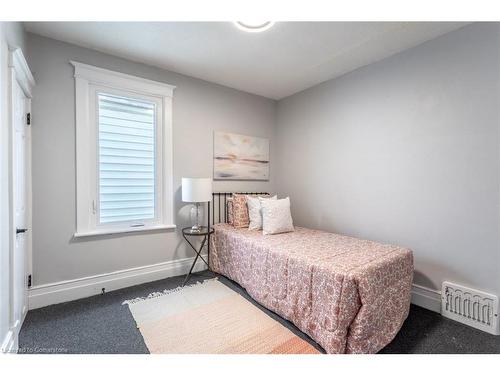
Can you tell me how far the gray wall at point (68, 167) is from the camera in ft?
7.30

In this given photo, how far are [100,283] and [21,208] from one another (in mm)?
1055

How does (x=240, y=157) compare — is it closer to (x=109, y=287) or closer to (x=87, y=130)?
(x=87, y=130)

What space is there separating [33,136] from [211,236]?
207 centimetres

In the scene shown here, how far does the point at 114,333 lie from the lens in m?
1.85

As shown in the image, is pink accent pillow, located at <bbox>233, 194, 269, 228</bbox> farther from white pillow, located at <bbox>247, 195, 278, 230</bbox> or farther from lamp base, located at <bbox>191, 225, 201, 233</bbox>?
lamp base, located at <bbox>191, 225, 201, 233</bbox>

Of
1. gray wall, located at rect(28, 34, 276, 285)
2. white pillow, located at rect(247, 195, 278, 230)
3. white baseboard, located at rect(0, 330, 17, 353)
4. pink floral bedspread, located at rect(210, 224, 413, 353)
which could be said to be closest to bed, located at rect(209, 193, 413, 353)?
pink floral bedspread, located at rect(210, 224, 413, 353)

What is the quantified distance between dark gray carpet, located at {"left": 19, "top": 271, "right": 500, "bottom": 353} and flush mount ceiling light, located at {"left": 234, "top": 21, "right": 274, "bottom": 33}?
2.53m

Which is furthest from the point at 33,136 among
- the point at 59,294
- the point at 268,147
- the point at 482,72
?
the point at 482,72

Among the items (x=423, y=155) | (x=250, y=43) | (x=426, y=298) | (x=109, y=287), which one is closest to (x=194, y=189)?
(x=109, y=287)

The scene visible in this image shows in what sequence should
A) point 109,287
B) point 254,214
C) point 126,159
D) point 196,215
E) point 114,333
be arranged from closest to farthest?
1. point 114,333
2. point 109,287
3. point 126,159
4. point 254,214
5. point 196,215

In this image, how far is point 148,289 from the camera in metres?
2.60

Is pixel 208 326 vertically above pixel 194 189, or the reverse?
pixel 194 189

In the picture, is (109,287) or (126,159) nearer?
(109,287)

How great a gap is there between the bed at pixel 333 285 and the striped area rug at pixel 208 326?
152 millimetres
